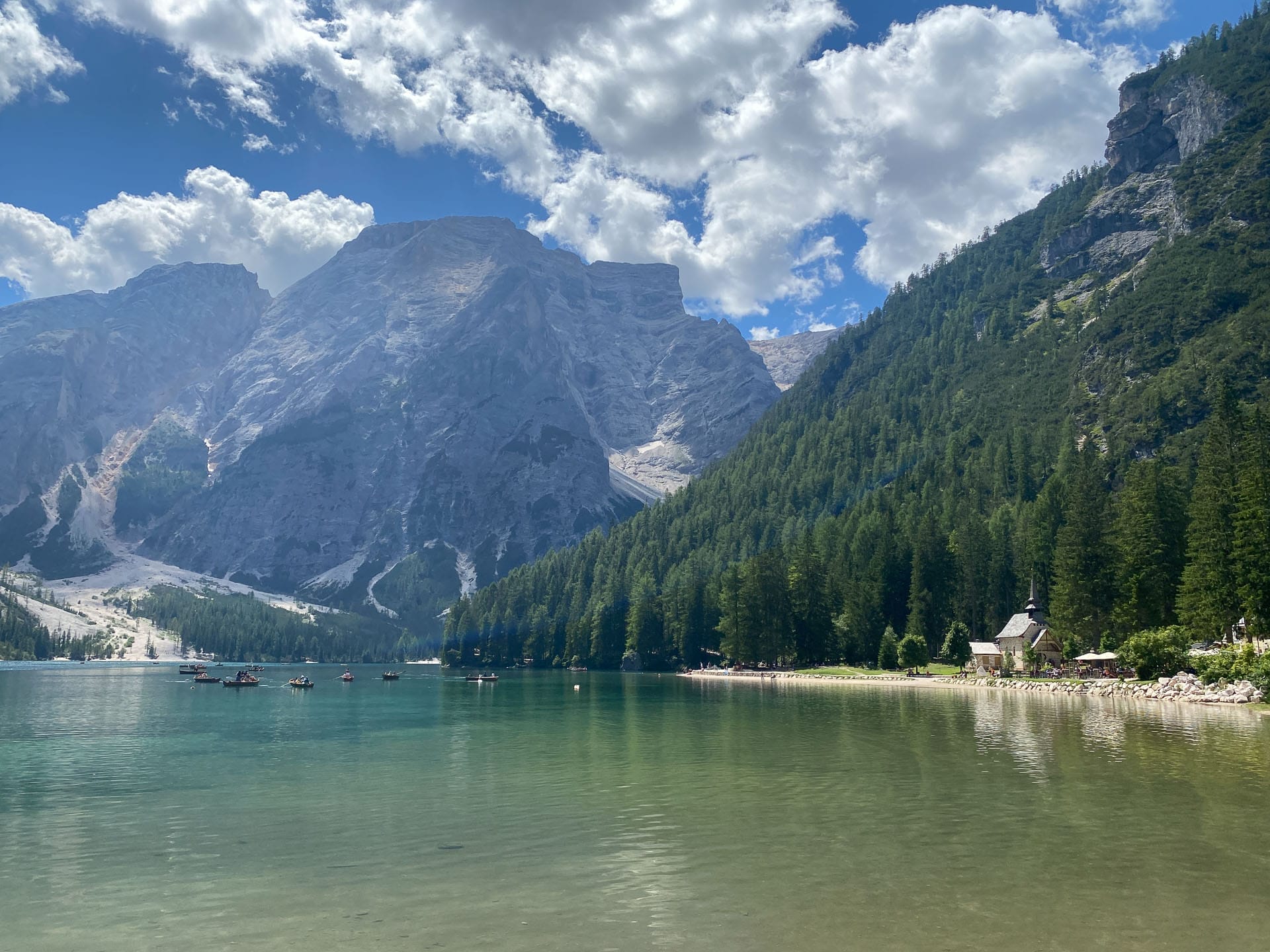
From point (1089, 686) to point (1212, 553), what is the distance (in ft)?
61.3

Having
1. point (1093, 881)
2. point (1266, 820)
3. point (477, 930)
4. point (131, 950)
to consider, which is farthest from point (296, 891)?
point (1266, 820)

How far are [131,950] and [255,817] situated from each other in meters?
15.6

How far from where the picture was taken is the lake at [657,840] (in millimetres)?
19656

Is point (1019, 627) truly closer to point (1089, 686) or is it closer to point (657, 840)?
point (1089, 686)

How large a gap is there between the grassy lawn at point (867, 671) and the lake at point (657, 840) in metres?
70.1

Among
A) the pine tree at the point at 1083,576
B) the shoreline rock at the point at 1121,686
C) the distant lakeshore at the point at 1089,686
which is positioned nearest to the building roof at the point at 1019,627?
the pine tree at the point at 1083,576

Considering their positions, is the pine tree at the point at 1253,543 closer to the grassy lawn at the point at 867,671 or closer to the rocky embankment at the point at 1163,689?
the rocky embankment at the point at 1163,689

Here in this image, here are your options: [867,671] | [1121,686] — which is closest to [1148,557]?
[1121,686]

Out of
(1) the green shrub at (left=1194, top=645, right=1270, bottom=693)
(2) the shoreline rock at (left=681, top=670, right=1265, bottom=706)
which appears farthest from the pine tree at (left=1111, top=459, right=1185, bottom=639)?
(1) the green shrub at (left=1194, top=645, right=1270, bottom=693)

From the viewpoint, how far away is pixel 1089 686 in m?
93.5

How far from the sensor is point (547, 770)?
44531 mm

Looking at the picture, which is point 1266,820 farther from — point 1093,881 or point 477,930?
point 477,930

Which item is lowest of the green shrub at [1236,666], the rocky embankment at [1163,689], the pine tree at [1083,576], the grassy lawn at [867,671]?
the grassy lawn at [867,671]

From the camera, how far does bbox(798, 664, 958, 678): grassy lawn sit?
429 feet
